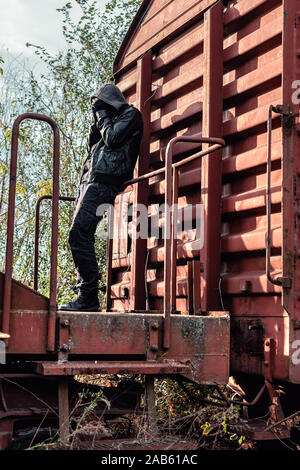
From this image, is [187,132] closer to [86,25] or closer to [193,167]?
[193,167]

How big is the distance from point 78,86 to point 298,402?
31.5 ft

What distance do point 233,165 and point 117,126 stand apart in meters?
1.08

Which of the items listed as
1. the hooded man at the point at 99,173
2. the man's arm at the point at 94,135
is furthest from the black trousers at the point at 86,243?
the man's arm at the point at 94,135

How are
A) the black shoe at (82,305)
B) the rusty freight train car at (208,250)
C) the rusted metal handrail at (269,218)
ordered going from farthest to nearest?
the black shoe at (82,305) < the rusted metal handrail at (269,218) < the rusty freight train car at (208,250)

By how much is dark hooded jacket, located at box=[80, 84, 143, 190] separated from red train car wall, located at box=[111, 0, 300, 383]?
1.32 feet

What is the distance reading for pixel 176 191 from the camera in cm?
475

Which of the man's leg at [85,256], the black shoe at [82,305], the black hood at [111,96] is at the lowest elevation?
the black shoe at [82,305]

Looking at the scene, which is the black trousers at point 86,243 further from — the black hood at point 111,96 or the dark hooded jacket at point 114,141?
the black hood at point 111,96

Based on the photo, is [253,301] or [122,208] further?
[122,208]

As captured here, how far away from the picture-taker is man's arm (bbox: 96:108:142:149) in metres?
4.87

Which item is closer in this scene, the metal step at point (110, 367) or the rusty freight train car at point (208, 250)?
the metal step at point (110, 367)

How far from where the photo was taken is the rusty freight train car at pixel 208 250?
3658 mm
